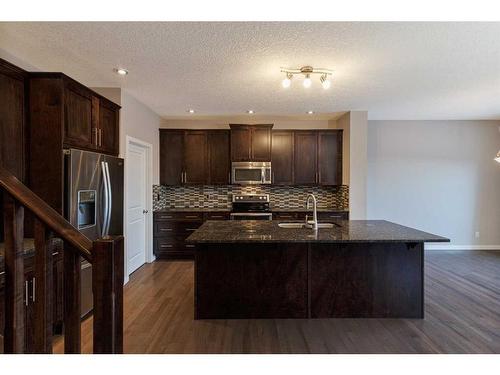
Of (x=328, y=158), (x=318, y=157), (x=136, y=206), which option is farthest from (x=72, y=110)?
(x=328, y=158)

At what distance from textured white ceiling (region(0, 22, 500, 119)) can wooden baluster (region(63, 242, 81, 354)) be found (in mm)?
1898

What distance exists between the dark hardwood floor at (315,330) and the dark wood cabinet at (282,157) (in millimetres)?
2611

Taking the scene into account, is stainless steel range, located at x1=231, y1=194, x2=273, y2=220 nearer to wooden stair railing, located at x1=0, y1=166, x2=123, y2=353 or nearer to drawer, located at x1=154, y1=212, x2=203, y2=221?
drawer, located at x1=154, y1=212, x2=203, y2=221

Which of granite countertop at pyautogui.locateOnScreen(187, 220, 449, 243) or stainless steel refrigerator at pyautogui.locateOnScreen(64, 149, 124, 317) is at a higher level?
stainless steel refrigerator at pyautogui.locateOnScreen(64, 149, 124, 317)

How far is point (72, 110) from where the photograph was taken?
9.62 ft

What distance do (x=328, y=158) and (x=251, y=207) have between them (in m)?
1.63

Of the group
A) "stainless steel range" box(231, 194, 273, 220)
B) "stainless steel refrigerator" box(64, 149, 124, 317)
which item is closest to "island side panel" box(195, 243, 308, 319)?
"stainless steel refrigerator" box(64, 149, 124, 317)

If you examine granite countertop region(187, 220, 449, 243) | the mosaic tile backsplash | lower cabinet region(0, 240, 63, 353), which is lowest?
lower cabinet region(0, 240, 63, 353)

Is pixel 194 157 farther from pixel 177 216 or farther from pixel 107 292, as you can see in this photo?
pixel 107 292

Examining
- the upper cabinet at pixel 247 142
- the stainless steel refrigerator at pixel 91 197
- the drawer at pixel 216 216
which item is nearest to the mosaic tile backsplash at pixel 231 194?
the drawer at pixel 216 216

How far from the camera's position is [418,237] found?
2705 millimetres

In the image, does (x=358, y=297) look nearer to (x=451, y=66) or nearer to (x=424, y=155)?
(x=451, y=66)

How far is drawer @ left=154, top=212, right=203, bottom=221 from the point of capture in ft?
17.0

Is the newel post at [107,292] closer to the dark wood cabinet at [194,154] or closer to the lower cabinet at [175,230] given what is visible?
the lower cabinet at [175,230]
